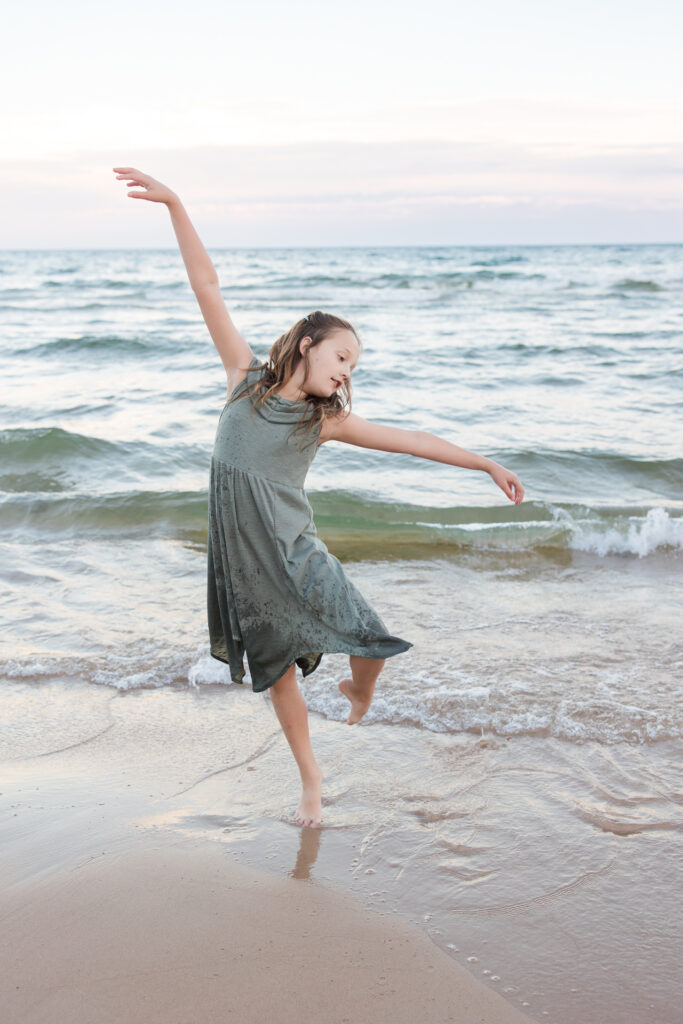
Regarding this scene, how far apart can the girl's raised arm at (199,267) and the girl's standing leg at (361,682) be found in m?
0.92

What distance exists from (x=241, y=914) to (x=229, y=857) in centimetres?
29

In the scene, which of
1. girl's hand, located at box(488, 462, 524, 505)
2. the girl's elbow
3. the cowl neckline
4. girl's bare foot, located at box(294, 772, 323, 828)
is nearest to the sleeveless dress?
the cowl neckline

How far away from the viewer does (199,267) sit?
2701 mm

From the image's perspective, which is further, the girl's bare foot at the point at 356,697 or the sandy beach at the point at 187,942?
the girl's bare foot at the point at 356,697

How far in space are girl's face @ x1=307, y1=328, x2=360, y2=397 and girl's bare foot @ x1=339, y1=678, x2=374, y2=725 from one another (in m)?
0.94

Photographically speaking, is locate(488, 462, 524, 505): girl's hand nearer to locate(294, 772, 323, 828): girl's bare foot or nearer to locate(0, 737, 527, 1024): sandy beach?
locate(294, 772, 323, 828): girl's bare foot

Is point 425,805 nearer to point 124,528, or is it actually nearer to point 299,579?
point 299,579

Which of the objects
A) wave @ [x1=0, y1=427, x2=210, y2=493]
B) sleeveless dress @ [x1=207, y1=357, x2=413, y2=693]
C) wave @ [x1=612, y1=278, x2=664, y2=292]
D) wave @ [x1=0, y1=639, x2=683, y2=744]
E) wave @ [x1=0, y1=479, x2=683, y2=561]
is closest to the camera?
sleeveless dress @ [x1=207, y1=357, x2=413, y2=693]

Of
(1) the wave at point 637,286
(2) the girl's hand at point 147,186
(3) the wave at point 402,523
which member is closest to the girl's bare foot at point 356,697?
(2) the girl's hand at point 147,186

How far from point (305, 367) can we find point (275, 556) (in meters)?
0.55

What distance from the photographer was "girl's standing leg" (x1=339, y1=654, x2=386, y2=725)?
2.84 metres

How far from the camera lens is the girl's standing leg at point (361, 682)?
9.32 feet

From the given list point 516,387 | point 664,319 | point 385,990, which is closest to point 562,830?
point 385,990

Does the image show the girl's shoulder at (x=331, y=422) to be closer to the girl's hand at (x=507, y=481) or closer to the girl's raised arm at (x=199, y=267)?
the girl's raised arm at (x=199, y=267)
